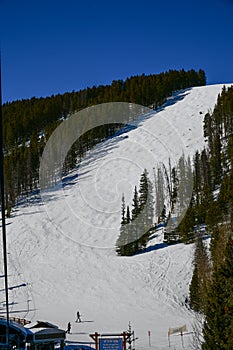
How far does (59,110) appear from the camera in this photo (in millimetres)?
93375

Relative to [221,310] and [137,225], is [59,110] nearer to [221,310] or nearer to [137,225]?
[137,225]

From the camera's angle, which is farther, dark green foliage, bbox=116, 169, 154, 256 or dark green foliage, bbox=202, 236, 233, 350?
dark green foliage, bbox=116, 169, 154, 256

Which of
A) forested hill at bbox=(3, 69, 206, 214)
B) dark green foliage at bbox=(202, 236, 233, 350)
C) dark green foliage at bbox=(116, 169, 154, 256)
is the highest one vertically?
forested hill at bbox=(3, 69, 206, 214)

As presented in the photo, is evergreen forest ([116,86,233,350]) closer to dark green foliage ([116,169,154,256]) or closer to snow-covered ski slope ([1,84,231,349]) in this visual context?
dark green foliage ([116,169,154,256])

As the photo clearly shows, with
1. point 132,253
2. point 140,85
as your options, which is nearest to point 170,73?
point 140,85

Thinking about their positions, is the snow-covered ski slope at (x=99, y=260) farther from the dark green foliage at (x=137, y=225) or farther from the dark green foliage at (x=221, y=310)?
the dark green foliage at (x=221, y=310)

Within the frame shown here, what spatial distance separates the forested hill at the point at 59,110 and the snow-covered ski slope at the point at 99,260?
5763mm

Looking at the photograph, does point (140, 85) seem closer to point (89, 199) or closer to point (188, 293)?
point (89, 199)

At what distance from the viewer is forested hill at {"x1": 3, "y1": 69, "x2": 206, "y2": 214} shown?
6600 centimetres

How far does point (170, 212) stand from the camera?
47062mm

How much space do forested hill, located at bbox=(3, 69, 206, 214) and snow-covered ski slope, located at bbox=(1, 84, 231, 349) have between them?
5.76 m

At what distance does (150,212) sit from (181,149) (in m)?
20.6

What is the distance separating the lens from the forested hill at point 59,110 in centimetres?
6600

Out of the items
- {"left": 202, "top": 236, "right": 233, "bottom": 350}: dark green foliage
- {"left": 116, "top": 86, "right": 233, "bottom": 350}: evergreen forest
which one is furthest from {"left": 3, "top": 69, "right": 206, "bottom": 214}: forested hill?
{"left": 202, "top": 236, "right": 233, "bottom": 350}: dark green foliage
